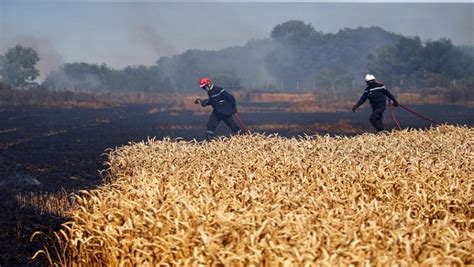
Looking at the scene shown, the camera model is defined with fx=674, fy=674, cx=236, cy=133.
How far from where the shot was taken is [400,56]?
271ft

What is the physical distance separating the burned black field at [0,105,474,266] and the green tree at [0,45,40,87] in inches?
1973

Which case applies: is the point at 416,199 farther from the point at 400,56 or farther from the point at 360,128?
the point at 400,56

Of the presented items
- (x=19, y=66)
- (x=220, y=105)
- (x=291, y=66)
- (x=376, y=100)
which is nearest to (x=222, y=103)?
(x=220, y=105)

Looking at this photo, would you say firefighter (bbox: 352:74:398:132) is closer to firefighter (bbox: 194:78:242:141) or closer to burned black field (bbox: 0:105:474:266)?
firefighter (bbox: 194:78:242:141)

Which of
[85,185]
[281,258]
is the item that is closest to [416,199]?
[281,258]

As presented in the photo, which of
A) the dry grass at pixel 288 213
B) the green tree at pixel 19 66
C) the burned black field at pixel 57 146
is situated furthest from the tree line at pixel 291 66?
the dry grass at pixel 288 213

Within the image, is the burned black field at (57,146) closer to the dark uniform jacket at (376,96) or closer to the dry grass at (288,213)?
the dry grass at (288,213)

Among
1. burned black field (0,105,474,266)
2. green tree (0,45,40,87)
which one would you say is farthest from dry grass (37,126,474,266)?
green tree (0,45,40,87)

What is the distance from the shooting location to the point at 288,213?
6.22m

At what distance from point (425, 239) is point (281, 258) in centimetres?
129

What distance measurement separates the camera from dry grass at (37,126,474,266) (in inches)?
200

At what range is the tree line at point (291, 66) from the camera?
263 ft

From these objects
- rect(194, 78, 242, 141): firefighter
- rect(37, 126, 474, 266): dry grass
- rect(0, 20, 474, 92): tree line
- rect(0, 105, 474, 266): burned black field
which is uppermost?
rect(0, 20, 474, 92): tree line

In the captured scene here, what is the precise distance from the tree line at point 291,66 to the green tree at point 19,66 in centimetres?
13
